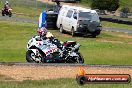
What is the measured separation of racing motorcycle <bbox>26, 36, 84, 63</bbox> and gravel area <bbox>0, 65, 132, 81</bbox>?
2.74ft

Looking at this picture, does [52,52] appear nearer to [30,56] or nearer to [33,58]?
[33,58]

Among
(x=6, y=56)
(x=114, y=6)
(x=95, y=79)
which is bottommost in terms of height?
(x=114, y=6)

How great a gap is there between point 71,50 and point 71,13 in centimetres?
1732

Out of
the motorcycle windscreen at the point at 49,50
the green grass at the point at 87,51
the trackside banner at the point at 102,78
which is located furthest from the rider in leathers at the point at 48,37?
the trackside banner at the point at 102,78

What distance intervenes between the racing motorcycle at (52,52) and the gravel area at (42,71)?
0.84m

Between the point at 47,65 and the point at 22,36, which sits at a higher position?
the point at 47,65

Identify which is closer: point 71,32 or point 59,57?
point 59,57

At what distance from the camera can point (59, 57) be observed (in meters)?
17.9

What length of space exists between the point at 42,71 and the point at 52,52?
1.76 m

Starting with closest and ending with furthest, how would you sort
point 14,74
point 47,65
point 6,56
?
point 14,74 < point 47,65 < point 6,56

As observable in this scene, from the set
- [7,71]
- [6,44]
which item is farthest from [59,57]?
[6,44]

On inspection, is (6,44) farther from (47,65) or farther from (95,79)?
(95,79)

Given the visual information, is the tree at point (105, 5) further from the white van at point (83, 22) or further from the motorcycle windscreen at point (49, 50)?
the motorcycle windscreen at point (49, 50)

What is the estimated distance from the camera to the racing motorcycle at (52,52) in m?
17.4
